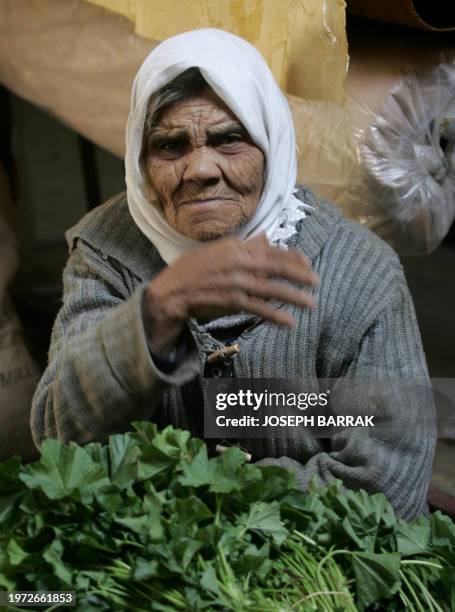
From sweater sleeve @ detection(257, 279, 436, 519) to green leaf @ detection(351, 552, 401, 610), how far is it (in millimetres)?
330

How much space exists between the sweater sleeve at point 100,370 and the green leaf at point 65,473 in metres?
0.19

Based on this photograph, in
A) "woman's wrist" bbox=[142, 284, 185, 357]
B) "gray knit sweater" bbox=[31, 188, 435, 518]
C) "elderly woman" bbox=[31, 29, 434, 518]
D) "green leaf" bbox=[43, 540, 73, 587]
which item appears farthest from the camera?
"gray knit sweater" bbox=[31, 188, 435, 518]

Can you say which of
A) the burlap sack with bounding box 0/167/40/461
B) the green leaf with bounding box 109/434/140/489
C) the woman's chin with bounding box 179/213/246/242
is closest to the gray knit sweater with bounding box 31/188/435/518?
the woman's chin with bounding box 179/213/246/242

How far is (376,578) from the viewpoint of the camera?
0.96 m

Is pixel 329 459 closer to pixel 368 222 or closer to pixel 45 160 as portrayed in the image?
pixel 368 222

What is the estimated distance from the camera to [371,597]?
0.96m

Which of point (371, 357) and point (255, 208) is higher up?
point (255, 208)

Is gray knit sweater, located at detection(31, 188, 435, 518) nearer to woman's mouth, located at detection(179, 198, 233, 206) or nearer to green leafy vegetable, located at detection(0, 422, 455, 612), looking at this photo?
woman's mouth, located at detection(179, 198, 233, 206)

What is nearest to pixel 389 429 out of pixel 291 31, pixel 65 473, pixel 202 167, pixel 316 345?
pixel 316 345

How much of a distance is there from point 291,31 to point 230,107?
1.26ft

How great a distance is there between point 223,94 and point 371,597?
0.62 metres

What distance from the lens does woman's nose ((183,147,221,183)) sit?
1.27 meters

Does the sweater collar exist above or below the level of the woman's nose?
below

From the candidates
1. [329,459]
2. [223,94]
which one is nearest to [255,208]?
[223,94]
